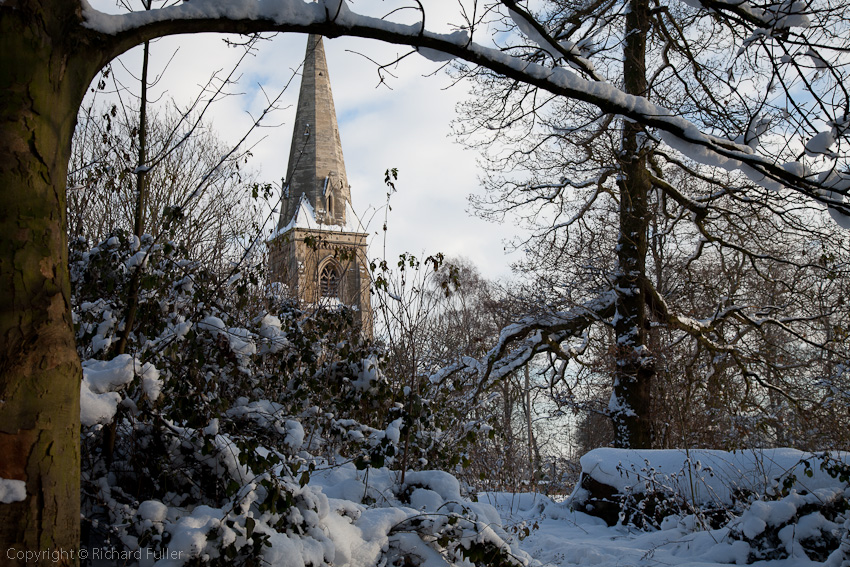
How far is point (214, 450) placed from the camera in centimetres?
322

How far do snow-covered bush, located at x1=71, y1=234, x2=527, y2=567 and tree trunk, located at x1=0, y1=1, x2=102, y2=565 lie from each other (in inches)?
21.8

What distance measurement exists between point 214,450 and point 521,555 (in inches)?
78.1

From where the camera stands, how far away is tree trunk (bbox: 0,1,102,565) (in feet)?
5.81

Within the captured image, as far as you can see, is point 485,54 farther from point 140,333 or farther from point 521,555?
point 521,555

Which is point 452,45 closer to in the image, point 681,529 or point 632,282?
point 681,529

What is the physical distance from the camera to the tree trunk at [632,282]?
9.80 m

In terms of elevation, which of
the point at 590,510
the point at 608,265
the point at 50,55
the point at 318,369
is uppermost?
the point at 608,265

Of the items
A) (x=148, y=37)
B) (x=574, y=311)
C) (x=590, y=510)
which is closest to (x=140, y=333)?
(x=148, y=37)

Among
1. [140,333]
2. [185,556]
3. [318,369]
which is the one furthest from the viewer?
[318,369]

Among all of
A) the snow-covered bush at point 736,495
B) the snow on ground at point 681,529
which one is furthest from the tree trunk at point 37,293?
the snow-covered bush at point 736,495

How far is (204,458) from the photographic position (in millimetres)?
3275

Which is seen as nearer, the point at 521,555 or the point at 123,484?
the point at 123,484

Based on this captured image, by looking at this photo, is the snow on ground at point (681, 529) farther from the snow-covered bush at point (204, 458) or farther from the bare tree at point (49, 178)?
the bare tree at point (49, 178)

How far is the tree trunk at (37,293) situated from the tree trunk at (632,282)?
871 cm
